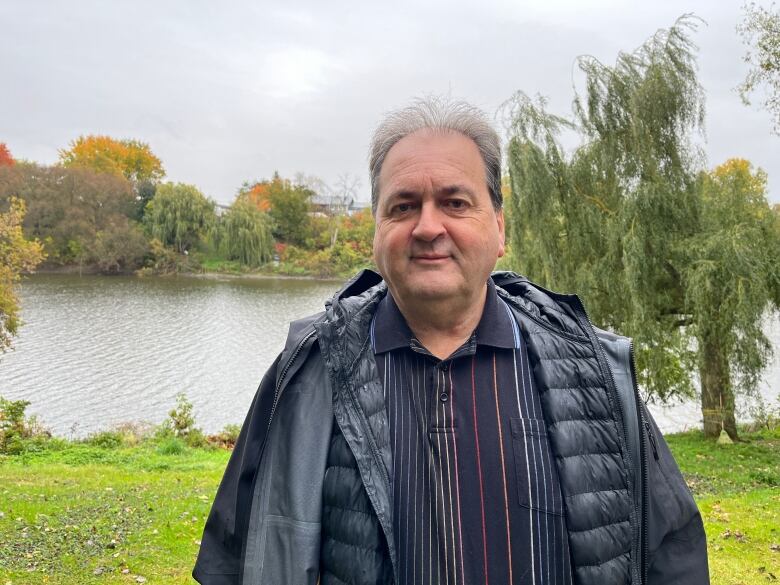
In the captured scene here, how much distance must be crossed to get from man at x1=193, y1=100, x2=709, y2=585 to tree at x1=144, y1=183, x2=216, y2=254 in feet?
165

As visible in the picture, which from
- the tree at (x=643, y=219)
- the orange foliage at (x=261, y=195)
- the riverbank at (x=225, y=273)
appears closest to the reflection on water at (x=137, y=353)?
the tree at (x=643, y=219)

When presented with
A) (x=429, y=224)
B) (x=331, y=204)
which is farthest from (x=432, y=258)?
(x=331, y=204)

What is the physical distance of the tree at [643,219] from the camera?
35.1 ft

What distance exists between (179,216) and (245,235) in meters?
5.85

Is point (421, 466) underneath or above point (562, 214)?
underneath

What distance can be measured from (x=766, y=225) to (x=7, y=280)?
1557cm

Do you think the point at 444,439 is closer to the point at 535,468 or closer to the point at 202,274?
the point at 535,468

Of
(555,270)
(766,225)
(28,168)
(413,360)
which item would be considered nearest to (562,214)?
(555,270)

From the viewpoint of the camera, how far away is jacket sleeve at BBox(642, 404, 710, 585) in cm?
153

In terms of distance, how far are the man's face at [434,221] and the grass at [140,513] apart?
4136mm

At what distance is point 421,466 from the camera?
150cm

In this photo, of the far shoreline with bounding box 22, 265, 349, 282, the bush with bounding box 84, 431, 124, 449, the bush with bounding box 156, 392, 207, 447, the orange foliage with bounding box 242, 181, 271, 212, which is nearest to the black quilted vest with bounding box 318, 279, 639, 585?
the bush with bounding box 156, 392, 207, 447

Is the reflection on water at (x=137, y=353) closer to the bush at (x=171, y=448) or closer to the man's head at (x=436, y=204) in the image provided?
the bush at (x=171, y=448)

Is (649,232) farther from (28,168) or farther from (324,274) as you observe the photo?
(28,168)
